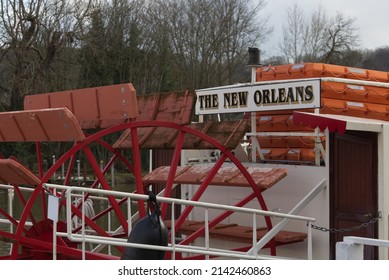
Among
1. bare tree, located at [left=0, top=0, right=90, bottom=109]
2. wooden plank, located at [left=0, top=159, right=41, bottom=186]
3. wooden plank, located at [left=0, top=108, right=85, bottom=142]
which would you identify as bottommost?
wooden plank, located at [left=0, top=159, right=41, bottom=186]

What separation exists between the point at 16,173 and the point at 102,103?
4.68ft

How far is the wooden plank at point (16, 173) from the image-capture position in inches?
277

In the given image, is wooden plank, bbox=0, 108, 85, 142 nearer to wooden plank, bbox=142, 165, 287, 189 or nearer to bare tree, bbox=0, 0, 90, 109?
wooden plank, bbox=142, 165, 287, 189

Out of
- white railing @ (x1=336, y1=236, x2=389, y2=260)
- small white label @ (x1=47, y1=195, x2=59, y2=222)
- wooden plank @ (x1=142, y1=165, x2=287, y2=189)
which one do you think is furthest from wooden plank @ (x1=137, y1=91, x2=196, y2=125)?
white railing @ (x1=336, y1=236, x2=389, y2=260)

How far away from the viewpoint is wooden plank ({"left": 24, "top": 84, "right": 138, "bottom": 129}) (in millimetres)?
7793

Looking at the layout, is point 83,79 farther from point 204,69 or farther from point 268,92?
point 268,92

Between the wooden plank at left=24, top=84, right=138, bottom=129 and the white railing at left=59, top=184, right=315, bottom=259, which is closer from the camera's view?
the white railing at left=59, top=184, right=315, bottom=259

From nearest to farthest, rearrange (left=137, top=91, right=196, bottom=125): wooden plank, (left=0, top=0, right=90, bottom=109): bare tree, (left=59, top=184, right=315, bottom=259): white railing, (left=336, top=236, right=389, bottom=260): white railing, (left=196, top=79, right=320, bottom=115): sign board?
(left=336, top=236, right=389, bottom=260): white railing < (left=59, top=184, right=315, bottom=259): white railing < (left=196, top=79, right=320, bottom=115): sign board < (left=137, top=91, right=196, bottom=125): wooden plank < (left=0, top=0, right=90, bottom=109): bare tree

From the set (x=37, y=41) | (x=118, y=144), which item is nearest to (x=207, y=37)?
(x=37, y=41)

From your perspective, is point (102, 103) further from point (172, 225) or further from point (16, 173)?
point (172, 225)

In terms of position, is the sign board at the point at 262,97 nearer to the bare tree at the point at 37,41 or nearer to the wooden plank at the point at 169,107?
the wooden plank at the point at 169,107

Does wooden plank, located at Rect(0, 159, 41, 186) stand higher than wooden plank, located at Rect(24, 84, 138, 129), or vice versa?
wooden plank, located at Rect(24, 84, 138, 129)

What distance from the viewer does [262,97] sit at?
887cm

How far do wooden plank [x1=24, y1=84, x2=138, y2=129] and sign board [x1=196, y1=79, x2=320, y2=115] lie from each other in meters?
1.42
